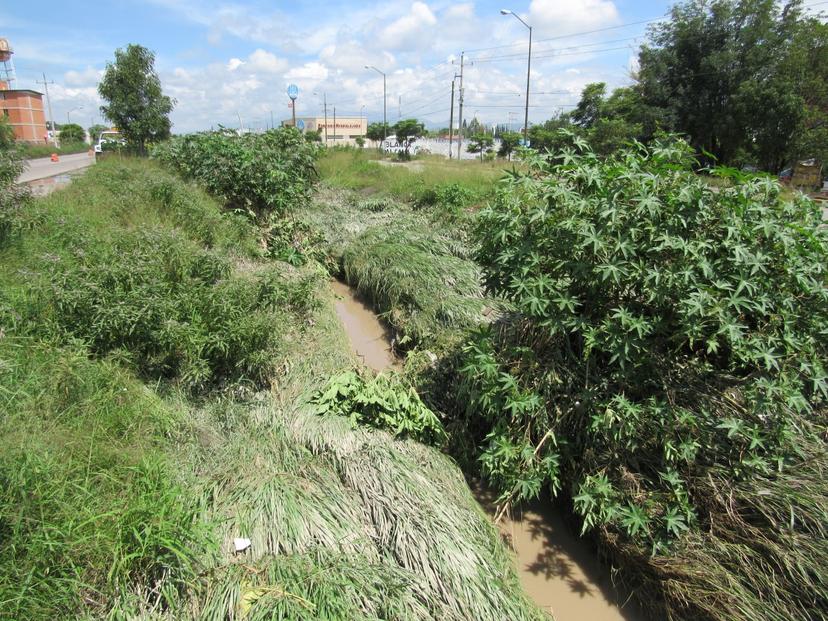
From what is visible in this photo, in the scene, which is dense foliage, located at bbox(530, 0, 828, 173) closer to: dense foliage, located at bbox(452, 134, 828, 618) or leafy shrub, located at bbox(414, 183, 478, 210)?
leafy shrub, located at bbox(414, 183, 478, 210)

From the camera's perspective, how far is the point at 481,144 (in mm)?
41281

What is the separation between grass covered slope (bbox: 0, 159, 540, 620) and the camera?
2172mm

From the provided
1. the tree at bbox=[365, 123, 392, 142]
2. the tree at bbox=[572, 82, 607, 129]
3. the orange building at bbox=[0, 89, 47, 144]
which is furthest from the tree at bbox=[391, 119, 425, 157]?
the orange building at bbox=[0, 89, 47, 144]

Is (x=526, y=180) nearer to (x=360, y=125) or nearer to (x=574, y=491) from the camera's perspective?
(x=574, y=491)

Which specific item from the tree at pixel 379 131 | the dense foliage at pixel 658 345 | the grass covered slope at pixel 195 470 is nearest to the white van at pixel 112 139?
the grass covered slope at pixel 195 470

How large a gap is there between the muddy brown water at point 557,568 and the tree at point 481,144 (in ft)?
120

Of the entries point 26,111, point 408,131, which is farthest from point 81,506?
point 26,111

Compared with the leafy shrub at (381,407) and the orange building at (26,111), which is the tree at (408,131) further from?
the leafy shrub at (381,407)

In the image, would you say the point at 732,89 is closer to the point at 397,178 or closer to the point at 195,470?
the point at 397,178

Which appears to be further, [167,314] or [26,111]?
[26,111]

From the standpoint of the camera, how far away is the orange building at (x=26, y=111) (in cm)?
4388

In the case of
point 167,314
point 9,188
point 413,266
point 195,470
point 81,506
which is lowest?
point 195,470

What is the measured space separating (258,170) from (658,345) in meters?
7.49

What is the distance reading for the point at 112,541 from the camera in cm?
217
